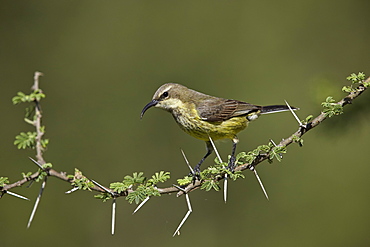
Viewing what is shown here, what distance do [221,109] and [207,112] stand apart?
0.15m

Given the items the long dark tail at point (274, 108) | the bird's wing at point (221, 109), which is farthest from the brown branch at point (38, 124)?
the long dark tail at point (274, 108)

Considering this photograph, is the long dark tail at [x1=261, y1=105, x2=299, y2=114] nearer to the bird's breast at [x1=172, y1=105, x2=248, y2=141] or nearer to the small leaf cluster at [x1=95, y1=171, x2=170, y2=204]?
the bird's breast at [x1=172, y1=105, x2=248, y2=141]

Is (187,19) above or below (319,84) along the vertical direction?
above

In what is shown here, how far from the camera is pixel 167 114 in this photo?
8188 mm

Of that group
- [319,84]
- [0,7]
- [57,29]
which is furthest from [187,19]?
[319,84]

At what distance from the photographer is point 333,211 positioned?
22.7ft

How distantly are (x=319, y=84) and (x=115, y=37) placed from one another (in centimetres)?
606

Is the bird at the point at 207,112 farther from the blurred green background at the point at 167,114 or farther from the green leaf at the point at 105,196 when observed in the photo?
the blurred green background at the point at 167,114

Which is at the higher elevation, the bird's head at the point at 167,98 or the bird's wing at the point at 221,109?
the bird's head at the point at 167,98

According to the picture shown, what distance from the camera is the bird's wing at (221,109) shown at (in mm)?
4554

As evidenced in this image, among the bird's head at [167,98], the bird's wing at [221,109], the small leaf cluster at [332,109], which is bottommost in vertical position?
the small leaf cluster at [332,109]

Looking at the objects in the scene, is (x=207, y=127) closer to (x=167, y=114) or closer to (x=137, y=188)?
(x=137, y=188)

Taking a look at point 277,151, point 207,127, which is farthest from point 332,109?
point 207,127

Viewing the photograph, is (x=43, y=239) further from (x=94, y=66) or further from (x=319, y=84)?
(x=319, y=84)
